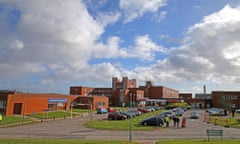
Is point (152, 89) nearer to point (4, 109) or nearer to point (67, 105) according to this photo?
point (67, 105)

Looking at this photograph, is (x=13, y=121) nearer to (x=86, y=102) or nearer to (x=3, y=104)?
(x=3, y=104)

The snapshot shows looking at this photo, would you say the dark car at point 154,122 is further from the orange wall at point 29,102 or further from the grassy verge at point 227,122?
the orange wall at point 29,102

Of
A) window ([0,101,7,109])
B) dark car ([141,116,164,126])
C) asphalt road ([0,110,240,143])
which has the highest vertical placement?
window ([0,101,7,109])

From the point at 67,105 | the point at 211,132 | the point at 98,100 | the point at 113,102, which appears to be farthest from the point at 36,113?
the point at 113,102

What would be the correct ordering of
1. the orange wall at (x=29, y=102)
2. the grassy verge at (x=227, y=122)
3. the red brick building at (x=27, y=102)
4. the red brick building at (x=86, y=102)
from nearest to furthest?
the grassy verge at (x=227, y=122), the red brick building at (x=27, y=102), the orange wall at (x=29, y=102), the red brick building at (x=86, y=102)

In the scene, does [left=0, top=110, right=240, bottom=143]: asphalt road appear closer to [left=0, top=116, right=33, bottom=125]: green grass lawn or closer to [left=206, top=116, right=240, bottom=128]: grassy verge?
[left=206, top=116, right=240, bottom=128]: grassy verge

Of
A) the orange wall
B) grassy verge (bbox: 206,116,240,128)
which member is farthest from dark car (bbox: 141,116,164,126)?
the orange wall

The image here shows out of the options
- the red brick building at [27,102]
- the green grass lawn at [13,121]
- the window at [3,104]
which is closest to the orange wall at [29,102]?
the red brick building at [27,102]

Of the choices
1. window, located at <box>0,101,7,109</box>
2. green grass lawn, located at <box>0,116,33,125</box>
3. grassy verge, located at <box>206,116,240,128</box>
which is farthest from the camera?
window, located at <box>0,101,7,109</box>

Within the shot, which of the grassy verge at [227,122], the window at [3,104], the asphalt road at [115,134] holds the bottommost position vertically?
the asphalt road at [115,134]

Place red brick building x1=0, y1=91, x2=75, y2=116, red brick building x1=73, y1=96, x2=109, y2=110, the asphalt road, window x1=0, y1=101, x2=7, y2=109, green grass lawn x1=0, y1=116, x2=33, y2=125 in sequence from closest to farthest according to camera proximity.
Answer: the asphalt road
green grass lawn x1=0, y1=116, x2=33, y2=125
window x1=0, y1=101, x2=7, y2=109
red brick building x1=0, y1=91, x2=75, y2=116
red brick building x1=73, y1=96, x2=109, y2=110

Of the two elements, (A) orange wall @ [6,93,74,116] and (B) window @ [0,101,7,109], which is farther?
(A) orange wall @ [6,93,74,116]

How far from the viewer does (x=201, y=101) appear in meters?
108

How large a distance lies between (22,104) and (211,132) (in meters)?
41.6
